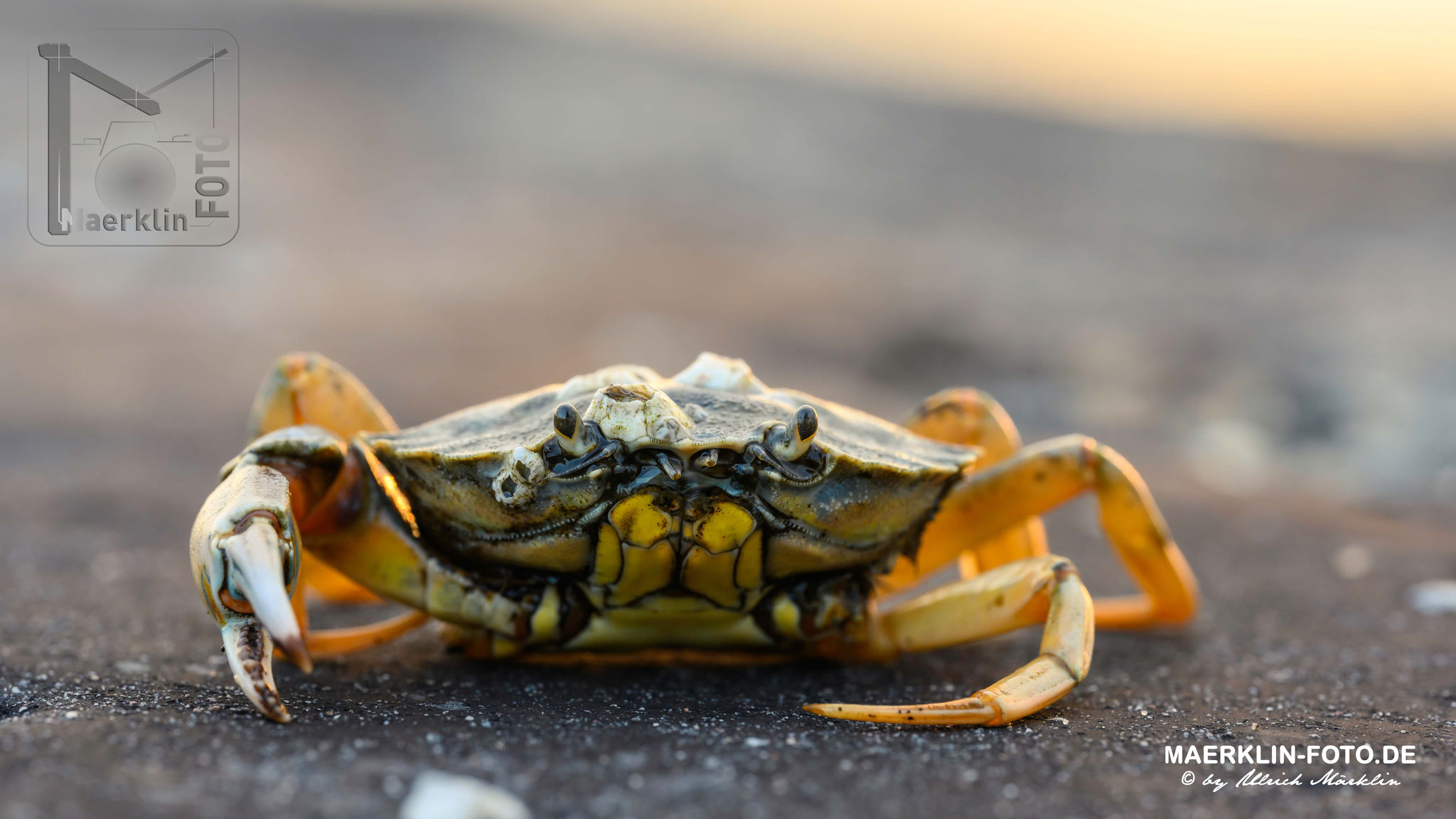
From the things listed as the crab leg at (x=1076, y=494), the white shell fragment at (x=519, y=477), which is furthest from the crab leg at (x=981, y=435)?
the white shell fragment at (x=519, y=477)

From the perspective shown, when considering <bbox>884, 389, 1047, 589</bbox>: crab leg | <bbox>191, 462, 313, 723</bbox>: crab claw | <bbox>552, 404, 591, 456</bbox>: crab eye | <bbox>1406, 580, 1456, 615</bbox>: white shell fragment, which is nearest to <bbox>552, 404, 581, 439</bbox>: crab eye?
<bbox>552, 404, 591, 456</bbox>: crab eye

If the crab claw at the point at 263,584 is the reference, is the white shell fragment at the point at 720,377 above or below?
above

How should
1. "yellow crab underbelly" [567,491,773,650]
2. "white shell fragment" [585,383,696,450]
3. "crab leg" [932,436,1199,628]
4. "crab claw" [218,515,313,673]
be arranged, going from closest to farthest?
1. "crab claw" [218,515,313,673]
2. "white shell fragment" [585,383,696,450]
3. "yellow crab underbelly" [567,491,773,650]
4. "crab leg" [932,436,1199,628]

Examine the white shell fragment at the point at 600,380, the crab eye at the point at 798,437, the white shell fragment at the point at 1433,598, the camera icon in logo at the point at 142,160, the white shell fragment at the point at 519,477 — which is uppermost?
the camera icon in logo at the point at 142,160

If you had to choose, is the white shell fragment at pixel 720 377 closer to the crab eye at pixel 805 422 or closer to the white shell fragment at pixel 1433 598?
the crab eye at pixel 805 422

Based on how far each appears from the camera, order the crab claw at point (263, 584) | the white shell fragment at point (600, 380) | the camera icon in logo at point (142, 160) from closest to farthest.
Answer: the crab claw at point (263, 584), the white shell fragment at point (600, 380), the camera icon in logo at point (142, 160)

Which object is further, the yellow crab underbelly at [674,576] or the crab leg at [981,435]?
the crab leg at [981,435]

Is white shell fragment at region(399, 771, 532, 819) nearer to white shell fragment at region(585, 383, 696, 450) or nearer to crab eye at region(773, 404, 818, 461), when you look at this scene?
white shell fragment at region(585, 383, 696, 450)
